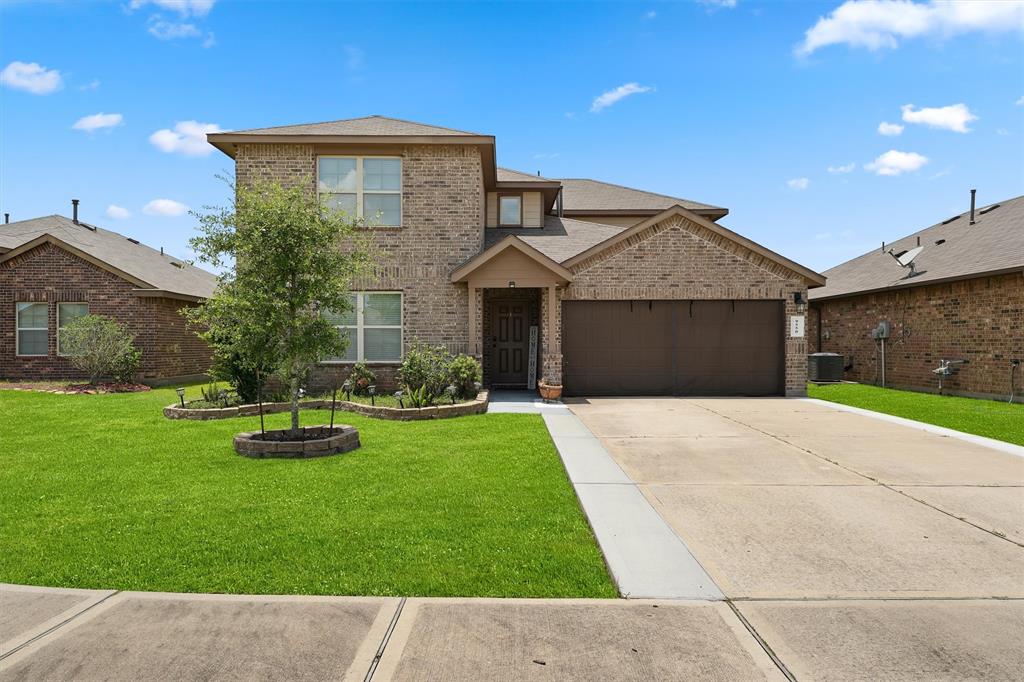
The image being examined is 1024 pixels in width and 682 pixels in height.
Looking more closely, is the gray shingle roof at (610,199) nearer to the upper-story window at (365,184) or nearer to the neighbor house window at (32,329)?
the upper-story window at (365,184)

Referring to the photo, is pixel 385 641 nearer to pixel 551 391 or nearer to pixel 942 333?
pixel 551 391

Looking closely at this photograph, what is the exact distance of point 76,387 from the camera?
15297 millimetres

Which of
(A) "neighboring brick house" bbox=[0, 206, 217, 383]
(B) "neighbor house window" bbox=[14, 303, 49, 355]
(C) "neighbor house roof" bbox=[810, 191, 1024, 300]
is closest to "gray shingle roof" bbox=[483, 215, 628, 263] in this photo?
(C) "neighbor house roof" bbox=[810, 191, 1024, 300]

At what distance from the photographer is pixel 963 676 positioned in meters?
2.79

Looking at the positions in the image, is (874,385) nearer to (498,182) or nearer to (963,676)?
(498,182)

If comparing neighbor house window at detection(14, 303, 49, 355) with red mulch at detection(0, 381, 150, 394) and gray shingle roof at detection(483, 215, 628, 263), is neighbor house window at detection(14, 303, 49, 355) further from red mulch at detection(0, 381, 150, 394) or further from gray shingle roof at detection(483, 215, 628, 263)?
gray shingle roof at detection(483, 215, 628, 263)

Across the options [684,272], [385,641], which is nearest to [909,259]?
[684,272]

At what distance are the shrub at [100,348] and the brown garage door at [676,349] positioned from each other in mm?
12352

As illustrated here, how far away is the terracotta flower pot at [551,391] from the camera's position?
13.5 meters

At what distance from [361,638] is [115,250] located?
21.3 meters

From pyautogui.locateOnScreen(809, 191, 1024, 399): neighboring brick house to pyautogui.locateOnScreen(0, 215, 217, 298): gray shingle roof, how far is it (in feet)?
72.6

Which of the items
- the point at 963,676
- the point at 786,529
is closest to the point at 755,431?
the point at 786,529

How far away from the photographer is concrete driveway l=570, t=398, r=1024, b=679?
3.10 metres

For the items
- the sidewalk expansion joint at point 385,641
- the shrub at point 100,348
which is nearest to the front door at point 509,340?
the shrub at point 100,348
